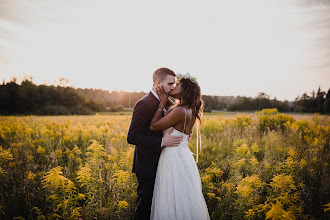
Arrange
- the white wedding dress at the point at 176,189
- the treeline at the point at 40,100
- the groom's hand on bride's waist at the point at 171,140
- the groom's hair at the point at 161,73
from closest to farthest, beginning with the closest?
the white wedding dress at the point at 176,189 → the groom's hand on bride's waist at the point at 171,140 → the groom's hair at the point at 161,73 → the treeline at the point at 40,100

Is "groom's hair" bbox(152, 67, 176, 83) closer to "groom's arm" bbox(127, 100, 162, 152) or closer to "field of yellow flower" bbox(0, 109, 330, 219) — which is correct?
"groom's arm" bbox(127, 100, 162, 152)

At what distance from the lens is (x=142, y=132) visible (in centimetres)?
291

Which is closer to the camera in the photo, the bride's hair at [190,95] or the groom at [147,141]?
the groom at [147,141]

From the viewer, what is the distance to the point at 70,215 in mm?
2877

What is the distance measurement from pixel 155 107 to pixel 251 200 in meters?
2.07

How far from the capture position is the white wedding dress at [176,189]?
2.80 meters

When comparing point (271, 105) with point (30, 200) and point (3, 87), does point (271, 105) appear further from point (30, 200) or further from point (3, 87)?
point (3, 87)

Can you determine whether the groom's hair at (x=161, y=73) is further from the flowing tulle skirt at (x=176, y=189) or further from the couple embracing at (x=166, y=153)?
the flowing tulle skirt at (x=176, y=189)

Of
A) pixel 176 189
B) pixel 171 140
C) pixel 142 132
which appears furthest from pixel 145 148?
pixel 176 189

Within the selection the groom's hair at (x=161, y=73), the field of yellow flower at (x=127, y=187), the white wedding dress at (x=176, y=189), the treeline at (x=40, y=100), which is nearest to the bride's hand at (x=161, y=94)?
the groom's hair at (x=161, y=73)

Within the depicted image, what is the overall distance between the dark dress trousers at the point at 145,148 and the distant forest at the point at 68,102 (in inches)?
1608

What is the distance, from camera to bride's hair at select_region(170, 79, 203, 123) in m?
2.99

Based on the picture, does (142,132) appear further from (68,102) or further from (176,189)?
(68,102)

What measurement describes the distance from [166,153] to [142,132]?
1.64 feet
